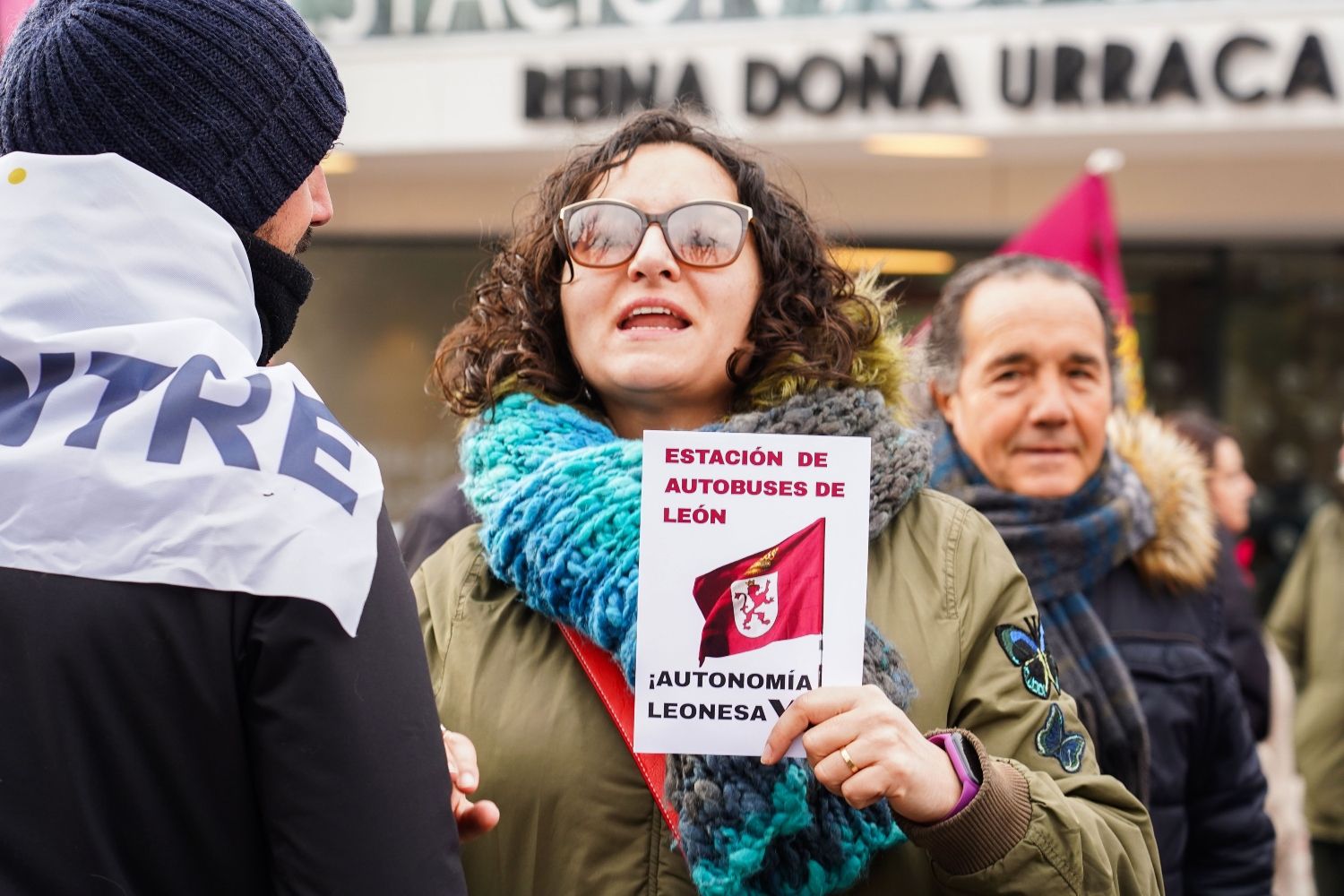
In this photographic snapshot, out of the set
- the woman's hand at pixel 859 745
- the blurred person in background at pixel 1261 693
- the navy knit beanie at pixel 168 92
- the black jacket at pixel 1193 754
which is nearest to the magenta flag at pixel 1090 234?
the blurred person in background at pixel 1261 693

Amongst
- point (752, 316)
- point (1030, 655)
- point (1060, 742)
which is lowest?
point (1060, 742)

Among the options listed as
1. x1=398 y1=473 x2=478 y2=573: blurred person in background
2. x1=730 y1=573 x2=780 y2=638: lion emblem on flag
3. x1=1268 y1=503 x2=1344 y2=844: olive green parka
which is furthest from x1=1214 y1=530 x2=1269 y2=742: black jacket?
x1=730 y1=573 x2=780 y2=638: lion emblem on flag

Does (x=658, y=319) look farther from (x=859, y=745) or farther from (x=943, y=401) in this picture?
(x=943, y=401)

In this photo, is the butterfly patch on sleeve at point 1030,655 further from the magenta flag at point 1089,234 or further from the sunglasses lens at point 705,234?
the magenta flag at point 1089,234

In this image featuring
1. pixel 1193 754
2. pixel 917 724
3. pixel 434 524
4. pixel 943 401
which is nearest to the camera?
pixel 917 724

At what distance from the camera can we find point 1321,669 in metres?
4.96

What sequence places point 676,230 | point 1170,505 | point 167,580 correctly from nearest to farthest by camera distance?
1. point 167,580
2. point 676,230
3. point 1170,505

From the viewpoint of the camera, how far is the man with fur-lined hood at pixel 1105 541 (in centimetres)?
275

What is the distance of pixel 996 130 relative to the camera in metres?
7.57

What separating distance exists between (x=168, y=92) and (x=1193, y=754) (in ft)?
7.37

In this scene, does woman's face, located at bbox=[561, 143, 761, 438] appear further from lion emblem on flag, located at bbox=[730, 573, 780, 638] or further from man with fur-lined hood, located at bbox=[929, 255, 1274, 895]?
man with fur-lined hood, located at bbox=[929, 255, 1274, 895]

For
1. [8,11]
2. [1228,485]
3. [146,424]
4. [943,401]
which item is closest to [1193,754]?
[943,401]

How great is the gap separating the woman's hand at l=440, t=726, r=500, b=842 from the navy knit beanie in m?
0.67

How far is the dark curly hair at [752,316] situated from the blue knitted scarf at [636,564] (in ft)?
0.25
